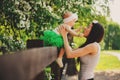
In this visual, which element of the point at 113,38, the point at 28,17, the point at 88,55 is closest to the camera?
the point at 88,55

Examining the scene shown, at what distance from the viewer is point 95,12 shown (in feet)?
58.2

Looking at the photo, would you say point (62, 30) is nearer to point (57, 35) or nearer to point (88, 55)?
point (57, 35)

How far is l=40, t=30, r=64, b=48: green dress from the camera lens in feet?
13.4

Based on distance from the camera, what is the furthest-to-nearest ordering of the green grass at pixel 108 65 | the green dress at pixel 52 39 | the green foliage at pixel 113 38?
the green foliage at pixel 113 38
the green grass at pixel 108 65
the green dress at pixel 52 39

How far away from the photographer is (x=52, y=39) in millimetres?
4109

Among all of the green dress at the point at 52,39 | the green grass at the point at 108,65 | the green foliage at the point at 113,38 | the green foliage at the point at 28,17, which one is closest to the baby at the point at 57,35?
the green dress at the point at 52,39

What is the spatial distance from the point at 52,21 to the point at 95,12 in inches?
262

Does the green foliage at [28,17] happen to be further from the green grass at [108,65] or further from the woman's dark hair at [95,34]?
the green grass at [108,65]

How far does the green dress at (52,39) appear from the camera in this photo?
161 inches

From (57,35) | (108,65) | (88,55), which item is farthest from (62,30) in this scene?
(108,65)

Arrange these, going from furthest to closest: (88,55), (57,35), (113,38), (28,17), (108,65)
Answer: (113,38) < (108,65) < (28,17) < (88,55) < (57,35)

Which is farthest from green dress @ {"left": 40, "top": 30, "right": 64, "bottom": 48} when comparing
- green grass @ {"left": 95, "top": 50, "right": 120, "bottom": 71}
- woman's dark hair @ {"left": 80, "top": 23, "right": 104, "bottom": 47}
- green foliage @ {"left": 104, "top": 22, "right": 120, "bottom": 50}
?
green foliage @ {"left": 104, "top": 22, "right": 120, "bottom": 50}

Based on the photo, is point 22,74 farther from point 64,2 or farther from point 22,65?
point 64,2

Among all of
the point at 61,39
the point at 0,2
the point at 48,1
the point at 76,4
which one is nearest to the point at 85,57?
the point at 61,39
